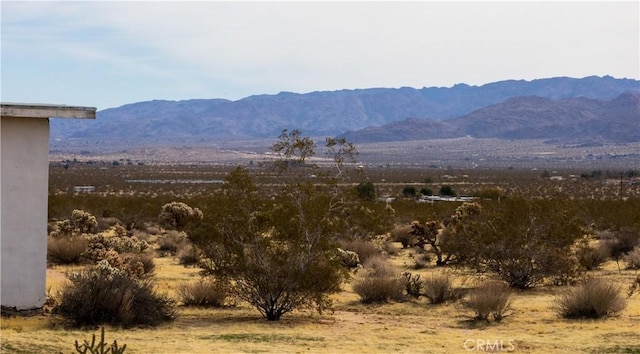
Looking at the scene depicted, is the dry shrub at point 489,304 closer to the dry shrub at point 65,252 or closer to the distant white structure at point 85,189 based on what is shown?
the dry shrub at point 65,252

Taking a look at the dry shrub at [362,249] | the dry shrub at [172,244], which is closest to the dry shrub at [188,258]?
the dry shrub at [172,244]

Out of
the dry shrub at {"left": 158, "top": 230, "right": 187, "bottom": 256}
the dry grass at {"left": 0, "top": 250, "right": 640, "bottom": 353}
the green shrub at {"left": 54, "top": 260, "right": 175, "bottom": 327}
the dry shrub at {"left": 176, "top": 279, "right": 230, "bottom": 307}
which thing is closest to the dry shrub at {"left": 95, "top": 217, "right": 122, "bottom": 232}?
the dry shrub at {"left": 158, "top": 230, "right": 187, "bottom": 256}

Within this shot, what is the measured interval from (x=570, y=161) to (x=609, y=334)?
515 ft

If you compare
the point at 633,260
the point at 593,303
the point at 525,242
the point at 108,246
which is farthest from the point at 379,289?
the point at 633,260

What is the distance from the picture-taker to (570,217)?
24.5m

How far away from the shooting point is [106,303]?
635 inches

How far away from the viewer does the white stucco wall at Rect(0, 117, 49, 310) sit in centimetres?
1656

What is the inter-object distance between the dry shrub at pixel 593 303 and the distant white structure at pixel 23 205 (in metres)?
10.2

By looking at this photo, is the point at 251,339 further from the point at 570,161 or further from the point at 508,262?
the point at 570,161

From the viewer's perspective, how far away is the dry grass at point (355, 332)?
1445 cm

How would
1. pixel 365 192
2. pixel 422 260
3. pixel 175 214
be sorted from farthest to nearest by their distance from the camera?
pixel 175 214, pixel 365 192, pixel 422 260

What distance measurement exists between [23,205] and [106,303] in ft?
7.95

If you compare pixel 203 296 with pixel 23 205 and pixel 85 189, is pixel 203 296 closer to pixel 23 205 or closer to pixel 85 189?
pixel 23 205

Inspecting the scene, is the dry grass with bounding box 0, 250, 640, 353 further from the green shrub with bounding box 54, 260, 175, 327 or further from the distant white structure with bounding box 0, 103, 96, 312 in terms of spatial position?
the distant white structure with bounding box 0, 103, 96, 312
